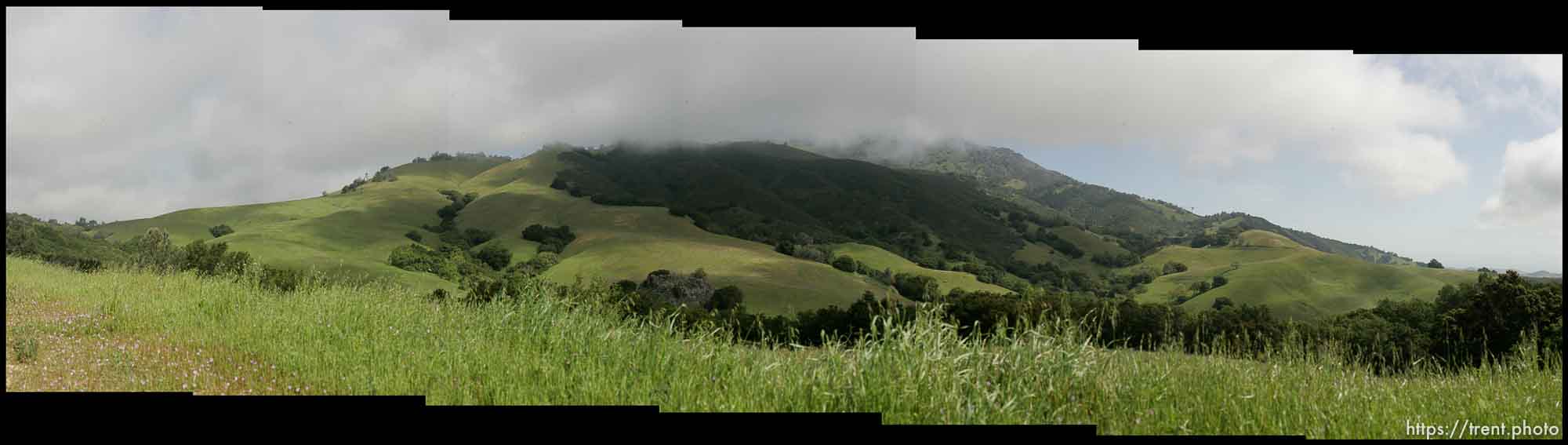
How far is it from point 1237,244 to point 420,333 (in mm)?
219881

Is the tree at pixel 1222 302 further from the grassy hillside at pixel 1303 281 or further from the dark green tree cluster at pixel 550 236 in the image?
the dark green tree cluster at pixel 550 236

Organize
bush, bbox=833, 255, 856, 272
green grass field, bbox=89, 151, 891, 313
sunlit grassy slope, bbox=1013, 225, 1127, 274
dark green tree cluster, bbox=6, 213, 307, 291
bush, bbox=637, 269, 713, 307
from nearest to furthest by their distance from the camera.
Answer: dark green tree cluster, bbox=6, 213, 307, 291 → bush, bbox=637, 269, 713, 307 → green grass field, bbox=89, 151, 891, 313 → bush, bbox=833, 255, 856, 272 → sunlit grassy slope, bbox=1013, 225, 1127, 274

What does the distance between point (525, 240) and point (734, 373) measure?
132474mm

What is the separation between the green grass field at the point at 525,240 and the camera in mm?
91188

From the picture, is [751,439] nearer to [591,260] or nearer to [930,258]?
[591,260]

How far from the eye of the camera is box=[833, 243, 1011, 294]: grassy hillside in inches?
4577

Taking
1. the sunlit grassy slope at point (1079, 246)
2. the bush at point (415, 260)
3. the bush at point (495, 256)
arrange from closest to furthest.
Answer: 1. the bush at point (415, 260)
2. the bush at point (495, 256)
3. the sunlit grassy slope at point (1079, 246)

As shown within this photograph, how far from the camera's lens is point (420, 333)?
353 inches

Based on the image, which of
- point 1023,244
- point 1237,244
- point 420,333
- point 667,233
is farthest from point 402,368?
Result: point 1237,244

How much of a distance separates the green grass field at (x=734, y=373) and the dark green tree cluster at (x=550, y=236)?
117219mm

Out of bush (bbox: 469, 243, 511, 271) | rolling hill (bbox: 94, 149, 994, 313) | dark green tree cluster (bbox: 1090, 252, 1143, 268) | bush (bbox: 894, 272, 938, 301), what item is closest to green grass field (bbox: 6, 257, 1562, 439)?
rolling hill (bbox: 94, 149, 994, 313)

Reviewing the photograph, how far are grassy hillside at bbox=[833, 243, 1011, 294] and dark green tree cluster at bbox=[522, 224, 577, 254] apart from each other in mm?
49947

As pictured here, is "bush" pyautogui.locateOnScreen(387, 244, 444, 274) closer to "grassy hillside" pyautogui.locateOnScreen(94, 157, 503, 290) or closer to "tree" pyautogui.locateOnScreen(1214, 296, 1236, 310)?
"grassy hillside" pyautogui.locateOnScreen(94, 157, 503, 290)

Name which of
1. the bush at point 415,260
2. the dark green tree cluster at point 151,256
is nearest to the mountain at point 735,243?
the bush at point 415,260
